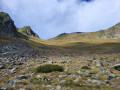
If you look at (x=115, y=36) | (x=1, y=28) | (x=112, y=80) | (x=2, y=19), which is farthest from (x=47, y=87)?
(x=115, y=36)

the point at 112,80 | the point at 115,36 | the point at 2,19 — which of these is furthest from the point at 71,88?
the point at 115,36

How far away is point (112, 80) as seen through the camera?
31.0 ft

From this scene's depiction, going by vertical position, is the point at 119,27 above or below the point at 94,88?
above

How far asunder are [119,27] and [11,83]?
15945 centimetres

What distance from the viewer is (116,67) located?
522 inches

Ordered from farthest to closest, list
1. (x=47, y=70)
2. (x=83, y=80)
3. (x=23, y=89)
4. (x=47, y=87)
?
(x=47, y=70)
(x=83, y=80)
(x=47, y=87)
(x=23, y=89)

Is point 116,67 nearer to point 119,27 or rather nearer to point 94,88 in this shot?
point 94,88

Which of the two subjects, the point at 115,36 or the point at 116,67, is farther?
the point at 115,36

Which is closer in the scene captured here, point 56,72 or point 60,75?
point 60,75

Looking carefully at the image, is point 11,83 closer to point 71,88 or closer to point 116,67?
point 71,88

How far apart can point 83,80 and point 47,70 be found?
15.5 ft

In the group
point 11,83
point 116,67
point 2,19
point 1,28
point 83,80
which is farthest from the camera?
point 2,19

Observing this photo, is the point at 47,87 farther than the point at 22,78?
No

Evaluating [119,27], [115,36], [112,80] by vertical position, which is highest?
[119,27]
